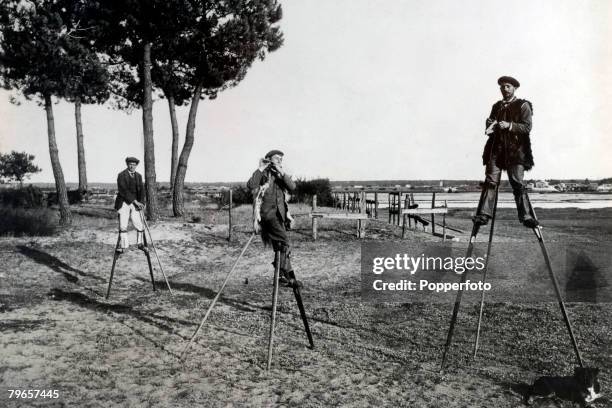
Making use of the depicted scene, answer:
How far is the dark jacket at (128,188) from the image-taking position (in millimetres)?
8336

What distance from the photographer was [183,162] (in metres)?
18.5

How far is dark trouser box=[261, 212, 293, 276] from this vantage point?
536cm

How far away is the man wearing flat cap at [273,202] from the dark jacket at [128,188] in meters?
3.89

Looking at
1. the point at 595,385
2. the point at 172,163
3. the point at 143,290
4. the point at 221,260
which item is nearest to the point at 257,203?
the point at 595,385

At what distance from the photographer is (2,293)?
26.8 feet

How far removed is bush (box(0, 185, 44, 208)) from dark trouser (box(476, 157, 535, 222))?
A: 69.6ft

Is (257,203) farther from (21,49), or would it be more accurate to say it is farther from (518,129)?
(21,49)

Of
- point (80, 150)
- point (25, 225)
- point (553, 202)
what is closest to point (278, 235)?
point (25, 225)

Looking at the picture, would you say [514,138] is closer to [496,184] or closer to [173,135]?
[496,184]

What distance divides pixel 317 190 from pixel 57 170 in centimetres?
1716

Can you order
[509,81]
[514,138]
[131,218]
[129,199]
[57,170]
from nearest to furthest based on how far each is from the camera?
[514,138]
[509,81]
[129,199]
[131,218]
[57,170]

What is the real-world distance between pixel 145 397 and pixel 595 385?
12.6 feet

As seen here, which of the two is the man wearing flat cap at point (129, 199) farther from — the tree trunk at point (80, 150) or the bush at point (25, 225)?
the tree trunk at point (80, 150)

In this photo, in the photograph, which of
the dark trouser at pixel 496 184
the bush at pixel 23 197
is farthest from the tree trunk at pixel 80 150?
the dark trouser at pixel 496 184
